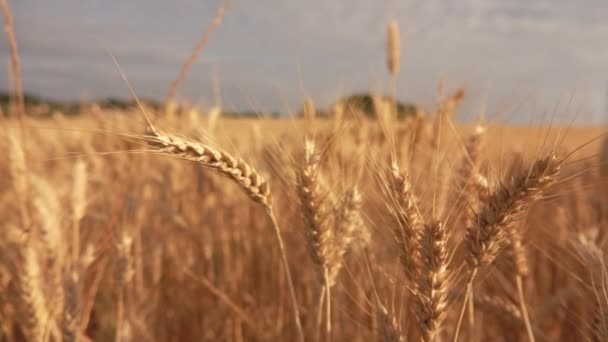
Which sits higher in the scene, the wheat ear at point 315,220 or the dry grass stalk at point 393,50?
the dry grass stalk at point 393,50

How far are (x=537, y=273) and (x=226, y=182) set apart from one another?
1.85m

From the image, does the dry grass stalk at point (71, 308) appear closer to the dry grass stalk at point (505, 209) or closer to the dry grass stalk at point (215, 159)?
the dry grass stalk at point (215, 159)

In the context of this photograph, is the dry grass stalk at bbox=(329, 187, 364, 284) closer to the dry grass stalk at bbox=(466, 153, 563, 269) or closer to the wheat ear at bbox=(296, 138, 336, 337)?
the wheat ear at bbox=(296, 138, 336, 337)

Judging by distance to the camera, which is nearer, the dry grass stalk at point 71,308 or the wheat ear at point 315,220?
Result: the wheat ear at point 315,220

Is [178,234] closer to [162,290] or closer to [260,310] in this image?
[162,290]

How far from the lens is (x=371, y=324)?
130 cm

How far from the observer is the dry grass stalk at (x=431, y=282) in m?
0.79

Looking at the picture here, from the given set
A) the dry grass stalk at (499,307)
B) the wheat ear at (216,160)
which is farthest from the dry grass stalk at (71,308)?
the dry grass stalk at (499,307)

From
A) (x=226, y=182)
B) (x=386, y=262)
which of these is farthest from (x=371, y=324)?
(x=226, y=182)

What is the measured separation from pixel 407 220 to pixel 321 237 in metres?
0.18

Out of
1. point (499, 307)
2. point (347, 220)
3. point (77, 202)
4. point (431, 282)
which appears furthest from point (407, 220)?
point (77, 202)

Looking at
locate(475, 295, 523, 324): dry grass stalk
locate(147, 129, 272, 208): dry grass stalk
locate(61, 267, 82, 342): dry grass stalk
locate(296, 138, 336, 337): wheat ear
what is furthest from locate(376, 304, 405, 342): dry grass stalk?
locate(61, 267, 82, 342): dry grass stalk

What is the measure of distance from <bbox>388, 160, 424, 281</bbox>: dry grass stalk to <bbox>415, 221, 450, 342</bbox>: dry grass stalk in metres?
0.04

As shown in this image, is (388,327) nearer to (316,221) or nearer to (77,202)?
(316,221)
